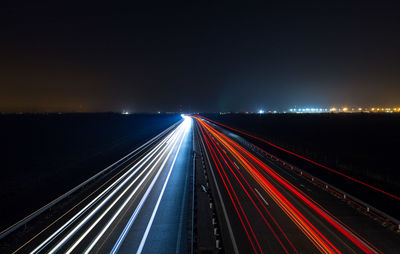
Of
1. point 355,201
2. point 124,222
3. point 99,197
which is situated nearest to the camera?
point 124,222

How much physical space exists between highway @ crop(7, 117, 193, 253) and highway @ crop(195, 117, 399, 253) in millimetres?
3120

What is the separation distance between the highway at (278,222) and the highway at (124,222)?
312 centimetres

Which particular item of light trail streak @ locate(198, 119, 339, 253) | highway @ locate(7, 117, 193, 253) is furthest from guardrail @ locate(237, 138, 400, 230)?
highway @ locate(7, 117, 193, 253)

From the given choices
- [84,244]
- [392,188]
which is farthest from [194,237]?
[392,188]

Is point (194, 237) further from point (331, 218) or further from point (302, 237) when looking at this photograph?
point (331, 218)

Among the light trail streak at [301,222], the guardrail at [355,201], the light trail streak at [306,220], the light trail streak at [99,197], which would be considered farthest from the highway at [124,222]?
the guardrail at [355,201]

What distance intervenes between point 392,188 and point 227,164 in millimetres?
16762

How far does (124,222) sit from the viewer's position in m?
13.6

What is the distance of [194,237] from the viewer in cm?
1129

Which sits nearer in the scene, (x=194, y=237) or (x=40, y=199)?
(x=194, y=237)

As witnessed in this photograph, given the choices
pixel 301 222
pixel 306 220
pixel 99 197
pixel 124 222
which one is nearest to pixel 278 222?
pixel 301 222

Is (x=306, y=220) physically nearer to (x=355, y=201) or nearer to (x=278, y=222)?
(x=278, y=222)

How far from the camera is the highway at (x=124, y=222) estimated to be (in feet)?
37.0

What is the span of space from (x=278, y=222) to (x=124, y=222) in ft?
32.8
